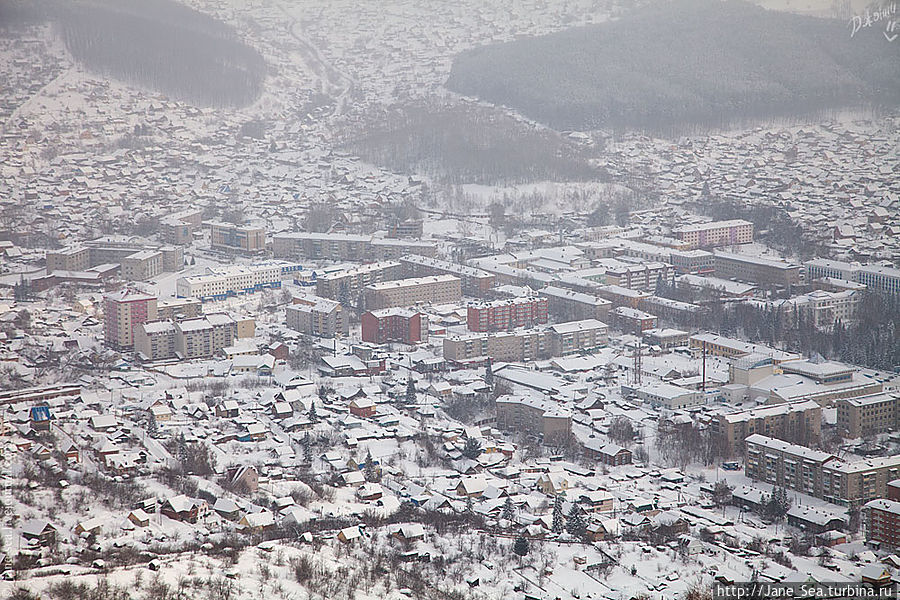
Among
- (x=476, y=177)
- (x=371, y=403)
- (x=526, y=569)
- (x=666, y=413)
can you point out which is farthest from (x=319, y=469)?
(x=476, y=177)

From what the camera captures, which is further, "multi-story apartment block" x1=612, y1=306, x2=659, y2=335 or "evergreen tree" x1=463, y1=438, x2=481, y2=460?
"multi-story apartment block" x1=612, y1=306, x2=659, y2=335

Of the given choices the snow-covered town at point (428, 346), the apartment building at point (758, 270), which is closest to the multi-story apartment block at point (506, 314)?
the snow-covered town at point (428, 346)

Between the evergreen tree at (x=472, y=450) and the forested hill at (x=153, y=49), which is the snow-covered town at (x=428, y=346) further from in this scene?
the forested hill at (x=153, y=49)

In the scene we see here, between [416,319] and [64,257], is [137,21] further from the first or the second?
[416,319]

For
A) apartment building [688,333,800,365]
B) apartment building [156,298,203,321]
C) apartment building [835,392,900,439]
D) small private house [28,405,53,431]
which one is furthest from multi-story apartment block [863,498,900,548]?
apartment building [156,298,203,321]

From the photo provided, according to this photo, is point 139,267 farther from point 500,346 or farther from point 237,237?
point 500,346

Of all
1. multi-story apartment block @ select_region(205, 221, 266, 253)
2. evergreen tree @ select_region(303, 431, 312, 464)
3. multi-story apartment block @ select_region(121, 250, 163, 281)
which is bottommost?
evergreen tree @ select_region(303, 431, 312, 464)

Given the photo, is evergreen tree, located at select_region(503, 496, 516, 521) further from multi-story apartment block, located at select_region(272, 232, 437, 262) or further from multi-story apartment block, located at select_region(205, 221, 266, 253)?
multi-story apartment block, located at select_region(205, 221, 266, 253)
